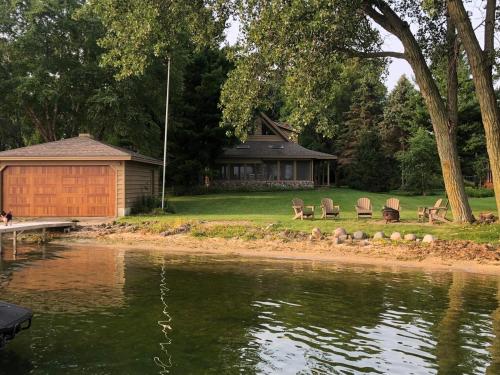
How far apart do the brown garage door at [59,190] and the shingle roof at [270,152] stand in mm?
19234

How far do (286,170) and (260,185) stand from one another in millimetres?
3185

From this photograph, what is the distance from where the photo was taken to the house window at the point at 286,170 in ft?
153

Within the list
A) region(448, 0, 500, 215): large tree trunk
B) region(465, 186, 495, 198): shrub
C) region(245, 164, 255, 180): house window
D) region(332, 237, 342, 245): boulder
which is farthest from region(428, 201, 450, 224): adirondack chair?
region(245, 164, 255, 180): house window

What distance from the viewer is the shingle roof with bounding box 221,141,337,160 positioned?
45219mm

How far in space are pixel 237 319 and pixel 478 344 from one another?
3924 mm

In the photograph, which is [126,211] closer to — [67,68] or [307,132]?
[67,68]

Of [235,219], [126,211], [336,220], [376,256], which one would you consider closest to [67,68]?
[126,211]

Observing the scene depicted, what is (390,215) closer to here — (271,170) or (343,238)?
(343,238)

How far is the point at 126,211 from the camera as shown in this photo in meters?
25.8

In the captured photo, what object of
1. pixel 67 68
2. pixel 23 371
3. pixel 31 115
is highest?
pixel 67 68

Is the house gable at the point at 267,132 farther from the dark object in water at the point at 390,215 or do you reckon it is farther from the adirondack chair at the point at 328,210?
the dark object in water at the point at 390,215

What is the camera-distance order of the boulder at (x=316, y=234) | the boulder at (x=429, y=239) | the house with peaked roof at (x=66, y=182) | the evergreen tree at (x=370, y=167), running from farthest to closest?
the evergreen tree at (x=370, y=167), the house with peaked roof at (x=66, y=182), the boulder at (x=316, y=234), the boulder at (x=429, y=239)

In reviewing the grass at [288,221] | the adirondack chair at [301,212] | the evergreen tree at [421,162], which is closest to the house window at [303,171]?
the evergreen tree at [421,162]

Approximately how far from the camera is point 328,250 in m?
17.8
